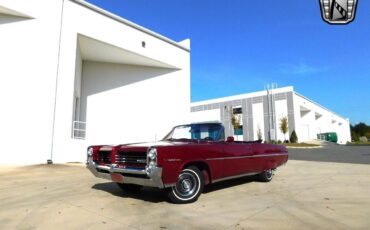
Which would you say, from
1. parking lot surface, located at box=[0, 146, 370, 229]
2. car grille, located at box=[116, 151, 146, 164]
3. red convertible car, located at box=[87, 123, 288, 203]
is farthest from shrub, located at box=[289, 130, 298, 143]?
car grille, located at box=[116, 151, 146, 164]

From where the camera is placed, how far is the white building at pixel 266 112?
47.3m

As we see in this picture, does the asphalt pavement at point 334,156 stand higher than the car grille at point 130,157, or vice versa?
the car grille at point 130,157

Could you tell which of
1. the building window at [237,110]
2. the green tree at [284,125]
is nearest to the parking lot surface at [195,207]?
the green tree at [284,125]

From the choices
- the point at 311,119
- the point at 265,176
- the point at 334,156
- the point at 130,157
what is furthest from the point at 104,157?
the point at 311,119

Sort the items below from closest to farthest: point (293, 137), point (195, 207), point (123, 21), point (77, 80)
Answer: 1. point (195, 207)
2. point (77, 80)
3. point (123, 21)
4. point (293, 137)

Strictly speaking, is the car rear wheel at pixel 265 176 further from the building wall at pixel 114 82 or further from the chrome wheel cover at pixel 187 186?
the building wall at pixel 114 82

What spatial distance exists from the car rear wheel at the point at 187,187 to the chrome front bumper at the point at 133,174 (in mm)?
439

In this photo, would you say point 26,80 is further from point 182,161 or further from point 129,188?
point 182,161

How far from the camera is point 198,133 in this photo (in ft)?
20.9

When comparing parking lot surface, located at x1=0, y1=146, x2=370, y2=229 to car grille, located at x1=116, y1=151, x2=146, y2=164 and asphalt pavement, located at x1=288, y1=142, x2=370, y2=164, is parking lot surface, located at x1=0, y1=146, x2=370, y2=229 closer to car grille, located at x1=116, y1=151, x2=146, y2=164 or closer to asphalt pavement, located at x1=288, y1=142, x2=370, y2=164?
car grille, located at x1=116, y1=151, x2=146, y2=164

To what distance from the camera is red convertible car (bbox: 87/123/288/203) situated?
4.70 metres

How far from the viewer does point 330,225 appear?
12.5ft

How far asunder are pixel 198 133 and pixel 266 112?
45425mm

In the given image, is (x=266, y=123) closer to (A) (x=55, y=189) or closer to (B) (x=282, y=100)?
(B) (x=282, y=100)
